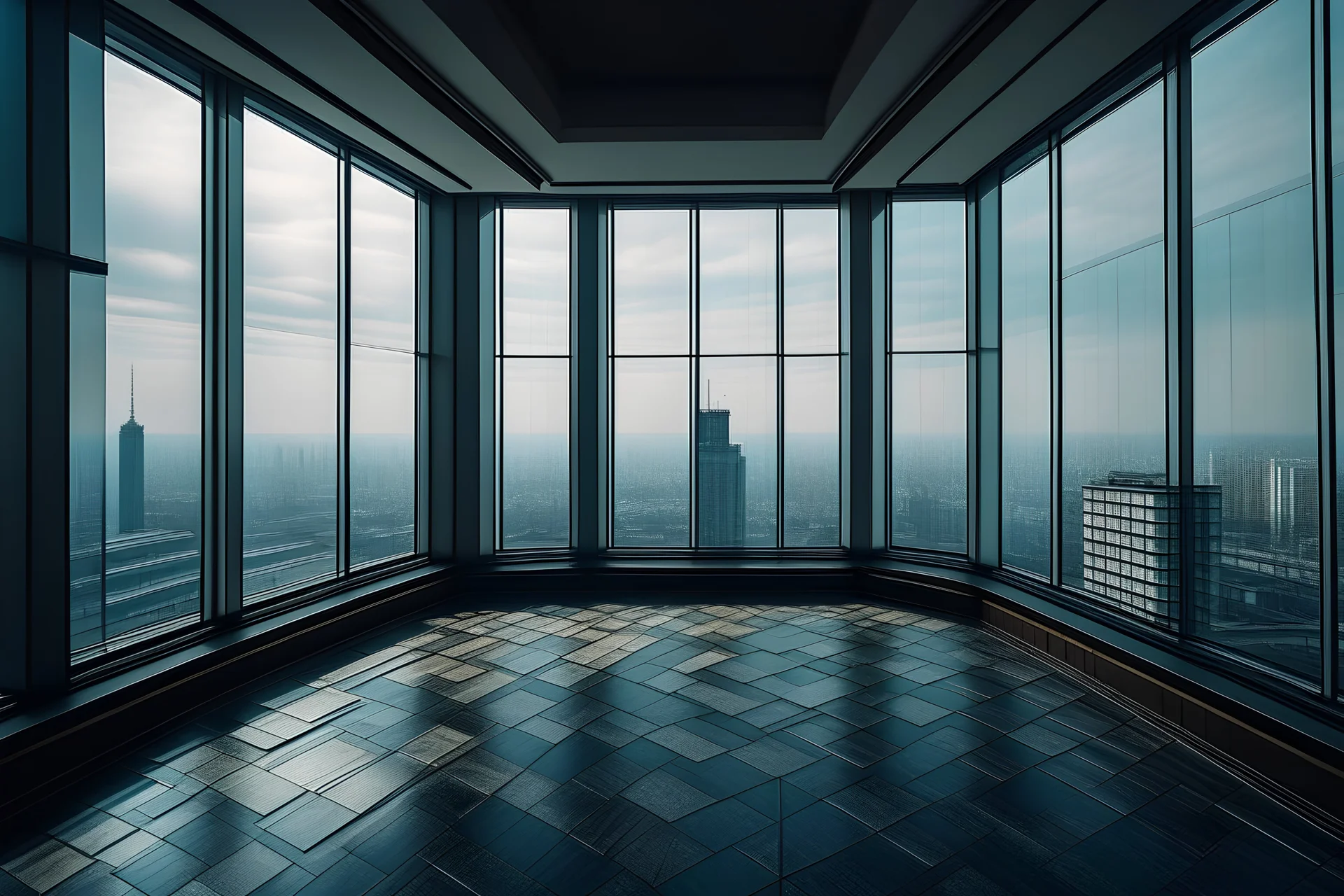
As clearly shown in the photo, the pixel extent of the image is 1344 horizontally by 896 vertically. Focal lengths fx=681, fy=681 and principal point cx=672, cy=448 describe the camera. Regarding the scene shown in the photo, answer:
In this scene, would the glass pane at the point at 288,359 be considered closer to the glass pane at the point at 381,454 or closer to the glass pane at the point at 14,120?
the glass pane at the point at 381,454

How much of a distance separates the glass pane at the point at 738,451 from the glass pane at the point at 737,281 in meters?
0.19

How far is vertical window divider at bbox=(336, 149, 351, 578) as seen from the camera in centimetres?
540

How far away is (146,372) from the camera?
3859 mm

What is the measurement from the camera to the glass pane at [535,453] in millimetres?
6793

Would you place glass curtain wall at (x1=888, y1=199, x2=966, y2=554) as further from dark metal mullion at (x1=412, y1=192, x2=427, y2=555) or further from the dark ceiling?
dark metal mullion at (x1=412, y1=192, x2=427, y2=555)

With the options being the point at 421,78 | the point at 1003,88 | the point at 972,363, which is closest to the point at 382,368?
the point at 421,78

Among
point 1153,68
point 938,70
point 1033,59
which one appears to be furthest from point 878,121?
point 1153,68

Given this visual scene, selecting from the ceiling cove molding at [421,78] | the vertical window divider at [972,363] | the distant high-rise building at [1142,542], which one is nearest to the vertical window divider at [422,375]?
the ceiling cove molding at [421,78]

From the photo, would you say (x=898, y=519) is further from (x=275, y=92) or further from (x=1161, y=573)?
(x=275, y=92)

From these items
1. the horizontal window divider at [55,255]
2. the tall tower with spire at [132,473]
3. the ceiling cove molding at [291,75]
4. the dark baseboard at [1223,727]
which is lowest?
the dark baseboard at [1223,727]

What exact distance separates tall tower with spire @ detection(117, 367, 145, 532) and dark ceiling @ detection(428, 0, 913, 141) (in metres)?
2.82

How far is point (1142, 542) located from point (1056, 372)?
147 cm

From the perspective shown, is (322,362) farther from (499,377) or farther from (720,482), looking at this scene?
(720,482)

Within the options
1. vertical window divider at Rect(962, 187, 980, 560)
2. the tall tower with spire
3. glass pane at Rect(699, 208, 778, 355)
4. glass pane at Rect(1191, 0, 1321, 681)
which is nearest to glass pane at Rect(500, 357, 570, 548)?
glass pane at Rect(699, 208, 778, 355)
